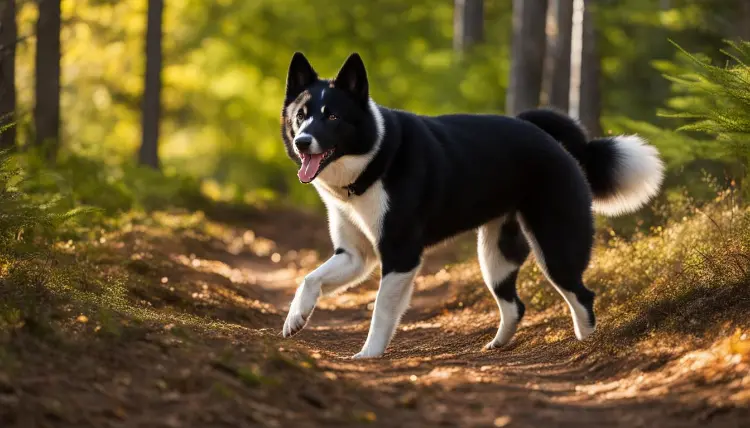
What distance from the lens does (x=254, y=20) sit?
28922mm

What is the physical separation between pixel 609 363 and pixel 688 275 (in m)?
1.37

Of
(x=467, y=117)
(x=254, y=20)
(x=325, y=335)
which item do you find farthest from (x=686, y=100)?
(x=254, y=20)

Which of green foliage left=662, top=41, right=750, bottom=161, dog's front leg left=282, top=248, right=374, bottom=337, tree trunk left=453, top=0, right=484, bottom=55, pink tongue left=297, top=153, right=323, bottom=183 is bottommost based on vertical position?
dog's front leg left=282, top=248, right=374, bottom=337

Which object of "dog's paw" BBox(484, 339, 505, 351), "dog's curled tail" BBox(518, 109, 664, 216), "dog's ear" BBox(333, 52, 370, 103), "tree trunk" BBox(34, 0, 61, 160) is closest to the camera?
"dog's ear" BBox(333, 52, 370, 103)

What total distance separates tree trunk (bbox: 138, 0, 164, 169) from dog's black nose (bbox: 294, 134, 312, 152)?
48.2ft

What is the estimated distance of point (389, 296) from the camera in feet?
22.1

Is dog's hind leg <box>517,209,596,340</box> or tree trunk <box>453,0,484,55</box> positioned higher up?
tree trunk <box>453,0,484,55</box>

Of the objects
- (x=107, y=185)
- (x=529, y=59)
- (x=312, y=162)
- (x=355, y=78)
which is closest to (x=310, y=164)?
(x=312, y=162)

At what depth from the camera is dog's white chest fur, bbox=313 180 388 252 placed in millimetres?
6793

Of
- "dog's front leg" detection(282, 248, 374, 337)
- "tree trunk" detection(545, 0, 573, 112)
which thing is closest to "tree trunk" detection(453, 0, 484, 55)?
"tree trunk" detection(545, 0, 573, 112)

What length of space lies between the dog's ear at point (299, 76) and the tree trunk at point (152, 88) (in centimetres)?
1399

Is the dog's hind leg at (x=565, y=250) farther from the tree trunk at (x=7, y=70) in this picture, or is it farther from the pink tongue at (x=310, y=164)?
the tree trunk at (x=7, y=70)

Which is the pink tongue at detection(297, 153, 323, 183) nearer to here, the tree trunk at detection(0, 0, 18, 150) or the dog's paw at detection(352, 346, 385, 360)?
the dog's paw at detection(352, 346, 385, 360)

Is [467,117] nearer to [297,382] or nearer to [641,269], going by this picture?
[641,269]
